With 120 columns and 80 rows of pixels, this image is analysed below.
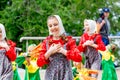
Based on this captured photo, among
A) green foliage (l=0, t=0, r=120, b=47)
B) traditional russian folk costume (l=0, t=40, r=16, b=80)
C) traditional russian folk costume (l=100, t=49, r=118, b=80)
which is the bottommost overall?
green foliage (l=0, t=0, r=120, b=47)

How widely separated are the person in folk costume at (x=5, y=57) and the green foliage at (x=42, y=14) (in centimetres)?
884

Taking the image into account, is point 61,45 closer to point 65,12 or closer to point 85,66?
point 85,66

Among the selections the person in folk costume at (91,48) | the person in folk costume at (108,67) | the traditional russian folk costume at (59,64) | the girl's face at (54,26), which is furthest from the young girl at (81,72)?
the girl's face at (54,26)

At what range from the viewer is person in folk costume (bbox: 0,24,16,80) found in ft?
28.7

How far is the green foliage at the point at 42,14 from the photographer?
17891 mm

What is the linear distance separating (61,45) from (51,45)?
0.14 m

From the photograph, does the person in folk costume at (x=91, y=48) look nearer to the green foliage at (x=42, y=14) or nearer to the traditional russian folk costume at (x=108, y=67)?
the traditional russian folk costume at (x=108, y=67)

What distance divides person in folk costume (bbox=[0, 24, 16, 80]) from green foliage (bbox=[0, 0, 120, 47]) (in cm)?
884

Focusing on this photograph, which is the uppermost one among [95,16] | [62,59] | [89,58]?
[62,59]

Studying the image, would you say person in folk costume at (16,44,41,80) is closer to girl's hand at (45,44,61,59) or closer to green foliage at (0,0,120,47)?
girl's hand at (45,44,61,59)

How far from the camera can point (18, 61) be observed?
10086mm

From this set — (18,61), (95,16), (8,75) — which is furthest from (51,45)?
(95,16)

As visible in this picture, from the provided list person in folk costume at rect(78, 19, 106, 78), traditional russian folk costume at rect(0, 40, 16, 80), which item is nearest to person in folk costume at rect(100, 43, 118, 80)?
person in folk costume at rect(78, 19, 106, 78)

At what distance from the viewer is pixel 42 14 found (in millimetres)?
18234
